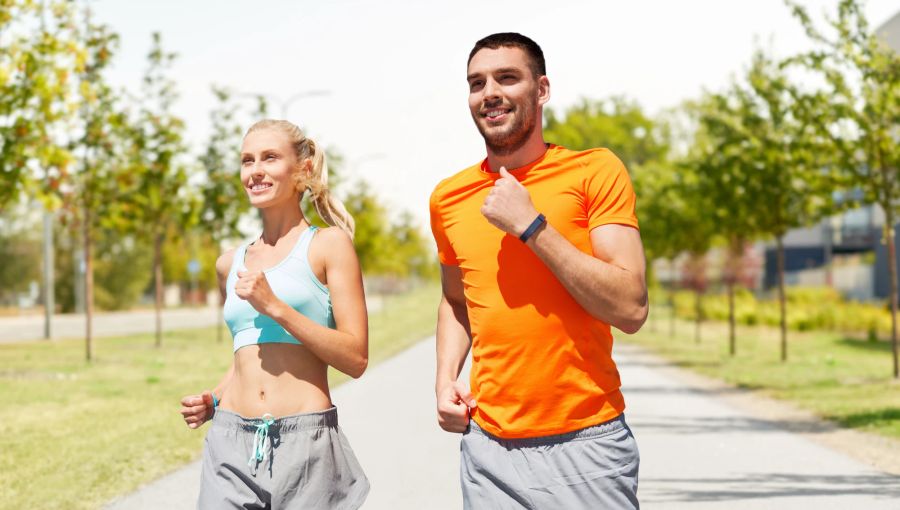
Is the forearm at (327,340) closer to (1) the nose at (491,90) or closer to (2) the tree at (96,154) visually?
(1) the nose at (491,90)

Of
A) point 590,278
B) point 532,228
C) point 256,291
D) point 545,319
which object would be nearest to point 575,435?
point 545,319

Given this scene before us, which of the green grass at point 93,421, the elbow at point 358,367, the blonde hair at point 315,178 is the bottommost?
the green grass at point 93,421

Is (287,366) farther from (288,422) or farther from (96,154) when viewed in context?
(96,154)

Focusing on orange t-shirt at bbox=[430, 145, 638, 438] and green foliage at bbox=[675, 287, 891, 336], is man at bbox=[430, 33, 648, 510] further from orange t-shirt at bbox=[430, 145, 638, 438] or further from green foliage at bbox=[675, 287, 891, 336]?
green foliage at bbox=[675, 287, 891, 336]

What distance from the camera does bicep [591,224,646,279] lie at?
3.10 meters

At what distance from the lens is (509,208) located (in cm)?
301

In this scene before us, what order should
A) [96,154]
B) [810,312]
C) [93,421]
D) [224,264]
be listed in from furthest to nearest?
[810,312]
[96,154]
[93,421]
[224,264]

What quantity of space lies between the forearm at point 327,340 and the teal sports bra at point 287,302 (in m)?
0.07

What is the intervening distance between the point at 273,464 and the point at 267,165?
855 millimetres

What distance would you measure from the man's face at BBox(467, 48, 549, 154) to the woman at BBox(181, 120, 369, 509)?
56 centimetres

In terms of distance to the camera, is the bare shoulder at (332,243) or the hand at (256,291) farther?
the bare shoulder at (332,243)

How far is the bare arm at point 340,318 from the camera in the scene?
11.1 ft

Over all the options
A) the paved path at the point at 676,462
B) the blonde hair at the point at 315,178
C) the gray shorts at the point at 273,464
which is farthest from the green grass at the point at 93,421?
the blonde hair at the point at 315,178

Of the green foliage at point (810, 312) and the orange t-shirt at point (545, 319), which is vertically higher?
the orange t-shirt at point (545, 319)
